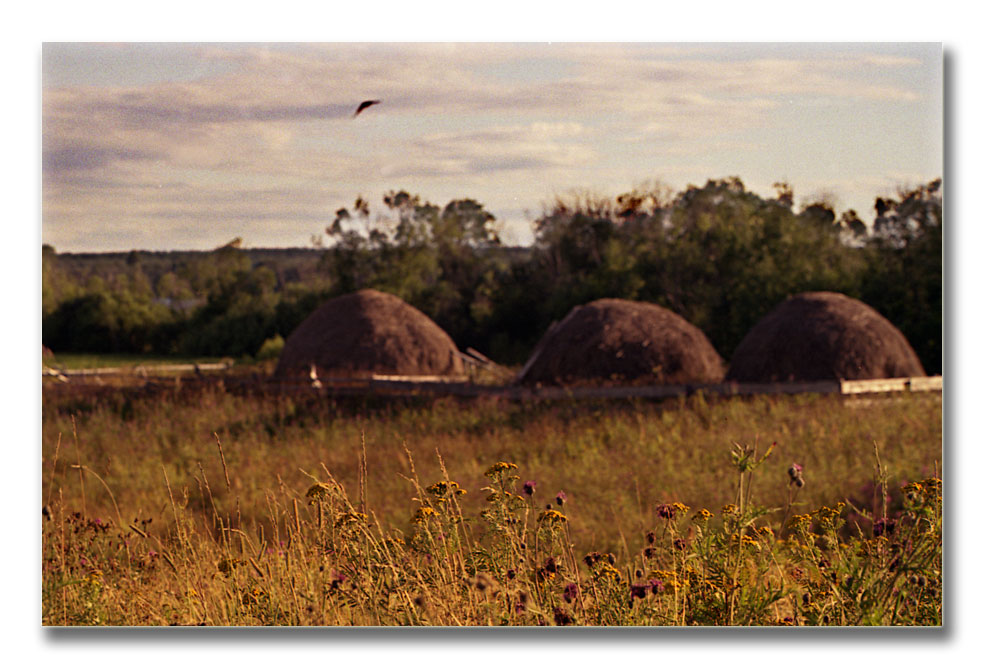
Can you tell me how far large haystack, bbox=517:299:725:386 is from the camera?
18.1 m

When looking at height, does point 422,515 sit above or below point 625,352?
below

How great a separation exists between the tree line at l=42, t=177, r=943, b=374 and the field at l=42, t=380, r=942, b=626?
2.02 meters

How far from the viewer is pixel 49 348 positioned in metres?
8.54

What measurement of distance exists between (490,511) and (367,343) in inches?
671

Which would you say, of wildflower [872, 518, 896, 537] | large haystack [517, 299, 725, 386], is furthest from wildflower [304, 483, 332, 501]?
large haystack [517, 299, 725, 386]

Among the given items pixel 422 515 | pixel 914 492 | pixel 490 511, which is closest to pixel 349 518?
pixel 422 515

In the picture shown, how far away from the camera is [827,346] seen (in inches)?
660

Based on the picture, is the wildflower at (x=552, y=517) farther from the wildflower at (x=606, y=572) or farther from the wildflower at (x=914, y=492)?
the wildflower at (x=914, y=492)

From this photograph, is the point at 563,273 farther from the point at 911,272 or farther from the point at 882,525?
the point at 882,525

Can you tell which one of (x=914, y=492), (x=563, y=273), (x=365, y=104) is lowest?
(x=914, y=492)

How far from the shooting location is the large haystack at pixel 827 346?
654 inches

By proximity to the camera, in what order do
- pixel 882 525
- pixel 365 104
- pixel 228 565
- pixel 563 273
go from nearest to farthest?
1. pixel 882 525
2. pixel 228 565
3. pixel 365 104
4. pixel 563 273

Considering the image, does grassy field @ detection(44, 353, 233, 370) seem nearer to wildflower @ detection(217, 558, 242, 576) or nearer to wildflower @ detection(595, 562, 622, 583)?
wildflower @ detection(217, 558, 242, 576)
